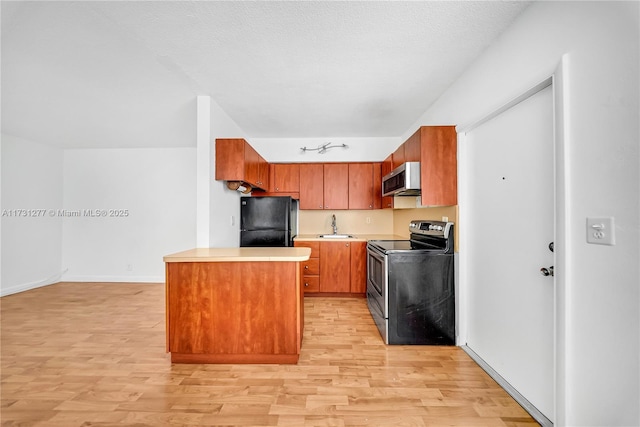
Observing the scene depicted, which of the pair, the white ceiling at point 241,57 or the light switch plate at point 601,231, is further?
the white ceiling at point 241,57

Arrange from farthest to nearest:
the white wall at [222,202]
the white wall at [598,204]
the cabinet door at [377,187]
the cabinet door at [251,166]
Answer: the cabinet door at [377,187] < the cabinet door at [251,166] < the white wall at [222,202] < the white wall at [598,204]

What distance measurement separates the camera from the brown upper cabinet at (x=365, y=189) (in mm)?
4109

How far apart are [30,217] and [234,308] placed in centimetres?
461

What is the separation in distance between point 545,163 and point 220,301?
2362mm

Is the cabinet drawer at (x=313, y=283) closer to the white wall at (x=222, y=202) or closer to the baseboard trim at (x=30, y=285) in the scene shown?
the white wall at (x=222, y=202)

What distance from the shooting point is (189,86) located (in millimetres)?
2504

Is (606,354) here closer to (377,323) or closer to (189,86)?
(377,323)

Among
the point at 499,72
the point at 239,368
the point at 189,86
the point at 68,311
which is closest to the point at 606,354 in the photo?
the point at 499,72

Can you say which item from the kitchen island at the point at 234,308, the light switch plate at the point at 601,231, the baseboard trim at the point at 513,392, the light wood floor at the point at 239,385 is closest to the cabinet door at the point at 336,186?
the light wood floor at the point at 239,385

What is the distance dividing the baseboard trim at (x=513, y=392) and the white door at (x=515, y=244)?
3 cm

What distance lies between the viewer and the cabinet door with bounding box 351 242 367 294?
3717 mm

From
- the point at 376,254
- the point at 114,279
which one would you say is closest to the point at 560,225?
the point at 376,254

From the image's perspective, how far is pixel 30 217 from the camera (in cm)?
416

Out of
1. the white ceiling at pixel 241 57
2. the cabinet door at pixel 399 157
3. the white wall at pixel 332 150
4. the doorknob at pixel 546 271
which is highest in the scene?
the white ceiling at pixel 241 57
